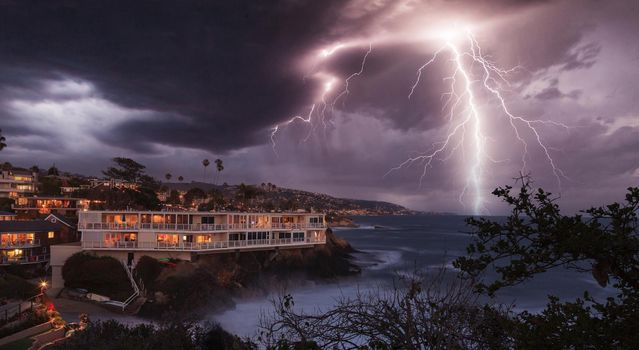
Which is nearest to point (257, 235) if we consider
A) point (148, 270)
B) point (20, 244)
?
point (148, 270)

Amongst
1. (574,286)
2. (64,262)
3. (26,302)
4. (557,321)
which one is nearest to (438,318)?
(557,321)

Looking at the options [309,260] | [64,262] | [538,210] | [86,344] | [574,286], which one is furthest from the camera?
[574,286]

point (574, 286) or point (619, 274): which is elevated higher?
point (619, 274)

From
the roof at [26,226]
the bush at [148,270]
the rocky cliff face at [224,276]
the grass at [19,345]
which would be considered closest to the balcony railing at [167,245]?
the rocky cliff face at [224,276]

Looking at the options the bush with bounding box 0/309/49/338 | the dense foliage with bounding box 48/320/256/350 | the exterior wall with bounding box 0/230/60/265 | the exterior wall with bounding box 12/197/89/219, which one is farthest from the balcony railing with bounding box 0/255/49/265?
the dense foliage with bounding box 48/320/256/350

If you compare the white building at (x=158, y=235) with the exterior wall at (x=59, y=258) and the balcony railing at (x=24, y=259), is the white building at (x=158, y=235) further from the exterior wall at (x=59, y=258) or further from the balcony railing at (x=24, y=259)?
the balcony railing at (x=24, y=259)

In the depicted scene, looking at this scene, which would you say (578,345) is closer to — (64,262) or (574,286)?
(64,262)

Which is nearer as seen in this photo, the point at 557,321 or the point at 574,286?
the point at 557,321
